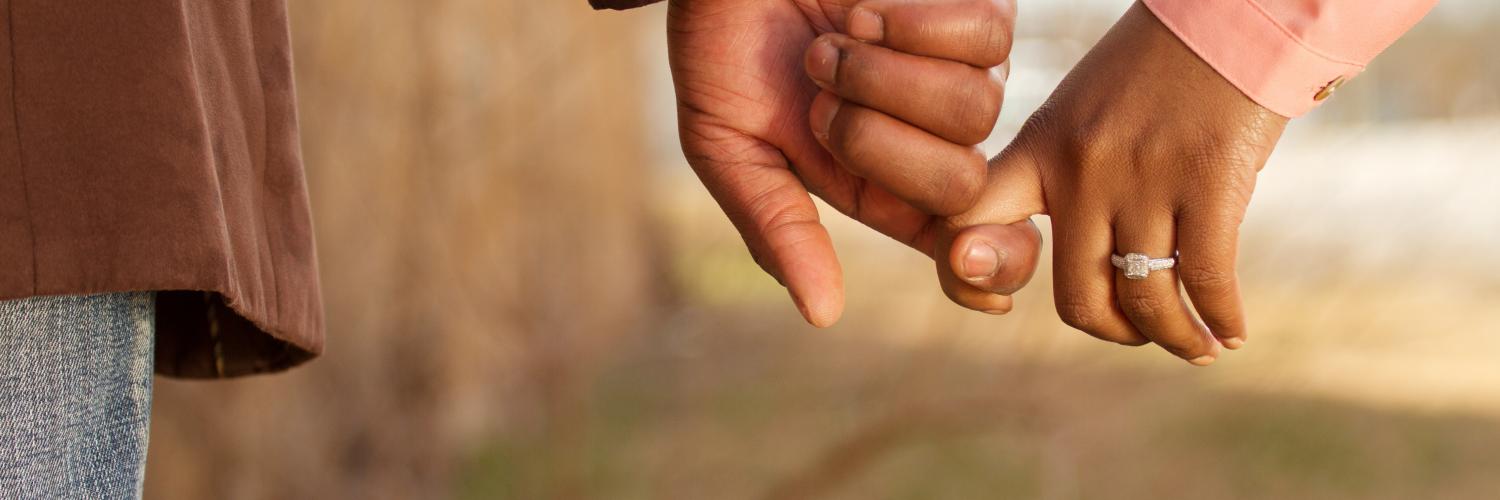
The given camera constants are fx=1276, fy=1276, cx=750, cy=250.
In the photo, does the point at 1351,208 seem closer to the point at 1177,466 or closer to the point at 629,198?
the point at 1177,466

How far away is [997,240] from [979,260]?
1.2 inches

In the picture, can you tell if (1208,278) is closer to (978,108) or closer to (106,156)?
(978,108)

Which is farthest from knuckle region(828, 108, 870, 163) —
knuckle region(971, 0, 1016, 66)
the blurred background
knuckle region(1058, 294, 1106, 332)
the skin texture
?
the blurred background

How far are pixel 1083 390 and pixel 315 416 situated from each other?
2.23 meters

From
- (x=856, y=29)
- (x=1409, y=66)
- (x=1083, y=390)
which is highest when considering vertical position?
(x=1409, y=66)

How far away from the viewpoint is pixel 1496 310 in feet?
12.1

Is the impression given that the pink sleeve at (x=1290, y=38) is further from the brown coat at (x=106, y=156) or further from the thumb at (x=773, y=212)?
the brown coat at (x=106, y=156)

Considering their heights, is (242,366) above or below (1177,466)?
above

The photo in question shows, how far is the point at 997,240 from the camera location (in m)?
1.29

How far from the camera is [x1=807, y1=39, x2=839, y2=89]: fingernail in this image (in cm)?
119

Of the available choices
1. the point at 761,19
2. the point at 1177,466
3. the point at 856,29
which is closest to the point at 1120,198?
the point at 856,29

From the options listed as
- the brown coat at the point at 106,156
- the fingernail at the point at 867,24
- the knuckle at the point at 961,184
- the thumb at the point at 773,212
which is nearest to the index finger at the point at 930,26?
the fingernail at the point at 867,24

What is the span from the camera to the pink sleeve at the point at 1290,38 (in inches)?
45.1

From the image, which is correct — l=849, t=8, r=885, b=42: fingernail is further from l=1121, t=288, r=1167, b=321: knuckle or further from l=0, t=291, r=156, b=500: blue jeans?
l=0, t=291, r=156, b=500: blue jeans
